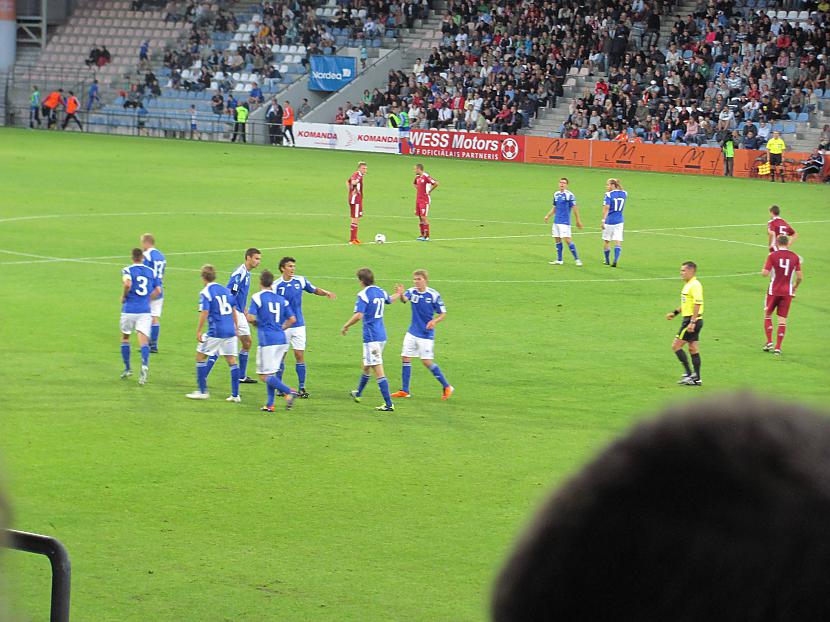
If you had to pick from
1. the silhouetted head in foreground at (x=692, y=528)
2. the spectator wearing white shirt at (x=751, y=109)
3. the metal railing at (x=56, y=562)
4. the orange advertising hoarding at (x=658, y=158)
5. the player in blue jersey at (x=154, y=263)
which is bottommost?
the player in blue jersey at (x=154, y=263)

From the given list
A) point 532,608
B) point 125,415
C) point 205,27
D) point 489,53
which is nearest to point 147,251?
point 125,415

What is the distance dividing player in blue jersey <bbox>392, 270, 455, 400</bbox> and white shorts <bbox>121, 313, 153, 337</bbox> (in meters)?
3.63

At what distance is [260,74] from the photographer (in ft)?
229

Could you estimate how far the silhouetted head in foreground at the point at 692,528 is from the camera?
0.99m

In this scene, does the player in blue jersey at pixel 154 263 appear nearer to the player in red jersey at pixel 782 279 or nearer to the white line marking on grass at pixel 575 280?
the white line marking on grass at pixel 575 280

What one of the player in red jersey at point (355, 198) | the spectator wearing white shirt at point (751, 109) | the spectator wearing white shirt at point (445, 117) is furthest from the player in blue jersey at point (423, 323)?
the spectator wearing white shirt at point (445, 117)

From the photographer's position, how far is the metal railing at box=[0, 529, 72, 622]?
3.34m

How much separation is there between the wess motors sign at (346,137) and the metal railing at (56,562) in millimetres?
57149

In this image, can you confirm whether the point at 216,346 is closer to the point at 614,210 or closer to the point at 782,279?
the point at 782,279

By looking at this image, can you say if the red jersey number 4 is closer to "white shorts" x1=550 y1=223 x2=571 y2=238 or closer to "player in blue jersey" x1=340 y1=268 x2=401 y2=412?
"player in blue jersey" x1=340 y1=268 x2=401 y2=412

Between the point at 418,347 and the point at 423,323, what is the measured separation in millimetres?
329

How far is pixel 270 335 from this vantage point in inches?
663

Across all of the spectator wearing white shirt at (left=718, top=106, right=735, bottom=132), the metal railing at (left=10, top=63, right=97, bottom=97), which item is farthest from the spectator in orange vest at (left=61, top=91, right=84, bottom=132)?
the spectator wearing white shirt at (left=718, top=106, right=735, bottom=132)

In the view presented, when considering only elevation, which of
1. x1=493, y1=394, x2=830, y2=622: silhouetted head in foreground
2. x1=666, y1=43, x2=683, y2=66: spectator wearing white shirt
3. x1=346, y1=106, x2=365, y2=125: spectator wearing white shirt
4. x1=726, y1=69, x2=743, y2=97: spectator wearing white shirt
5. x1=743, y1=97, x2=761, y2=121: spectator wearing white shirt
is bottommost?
x1=493, y1=394, x2=830, y2=622: silhouetted head in foreground
